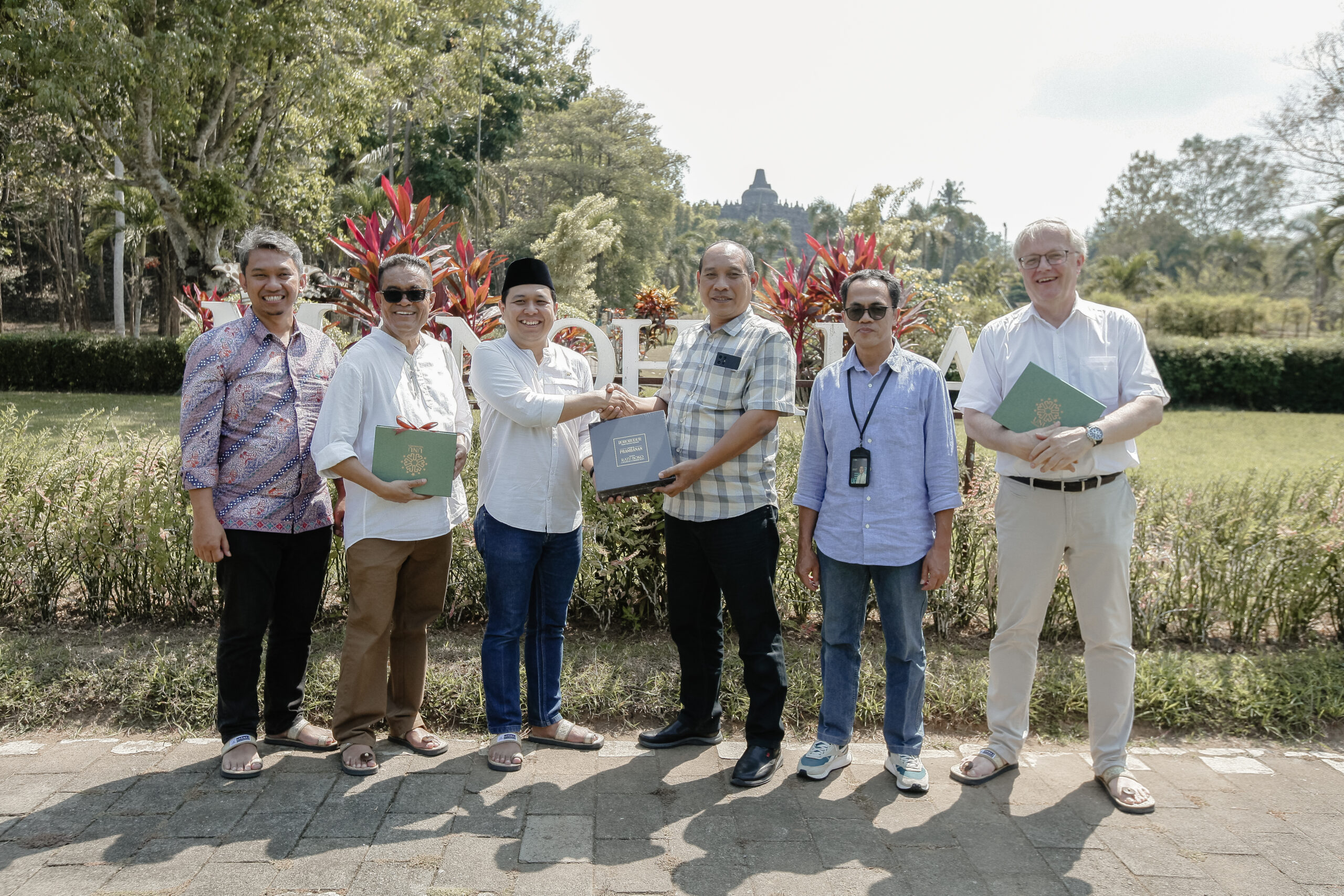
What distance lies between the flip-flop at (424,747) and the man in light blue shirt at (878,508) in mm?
1369

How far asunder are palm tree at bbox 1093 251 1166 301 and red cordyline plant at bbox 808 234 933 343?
3291cm

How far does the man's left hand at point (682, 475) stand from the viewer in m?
3.19

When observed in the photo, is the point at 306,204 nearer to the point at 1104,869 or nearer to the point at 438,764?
the point at 438,764

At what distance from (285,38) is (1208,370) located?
1962cm

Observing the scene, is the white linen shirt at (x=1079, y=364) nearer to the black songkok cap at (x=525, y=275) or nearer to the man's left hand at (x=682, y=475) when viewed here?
the man's left hand at (x=682, y=475)

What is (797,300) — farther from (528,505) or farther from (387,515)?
(387,515)

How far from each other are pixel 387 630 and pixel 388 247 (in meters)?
2.67

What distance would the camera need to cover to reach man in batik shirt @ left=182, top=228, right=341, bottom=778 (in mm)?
3186

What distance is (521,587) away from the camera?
338 cm

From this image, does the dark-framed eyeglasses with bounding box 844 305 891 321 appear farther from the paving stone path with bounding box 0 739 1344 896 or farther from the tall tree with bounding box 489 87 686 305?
the tall tree with bounding box 489 87 686 305

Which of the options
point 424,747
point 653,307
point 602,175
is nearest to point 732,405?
point 424,747

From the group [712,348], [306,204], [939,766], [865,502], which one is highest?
[306,204]

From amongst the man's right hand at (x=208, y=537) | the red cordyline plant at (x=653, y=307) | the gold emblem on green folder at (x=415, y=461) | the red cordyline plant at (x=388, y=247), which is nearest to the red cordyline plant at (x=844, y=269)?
the red cordyline plant at (x=388, y=247)

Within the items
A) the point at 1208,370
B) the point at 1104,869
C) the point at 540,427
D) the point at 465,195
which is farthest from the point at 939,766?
the point at 465,195
